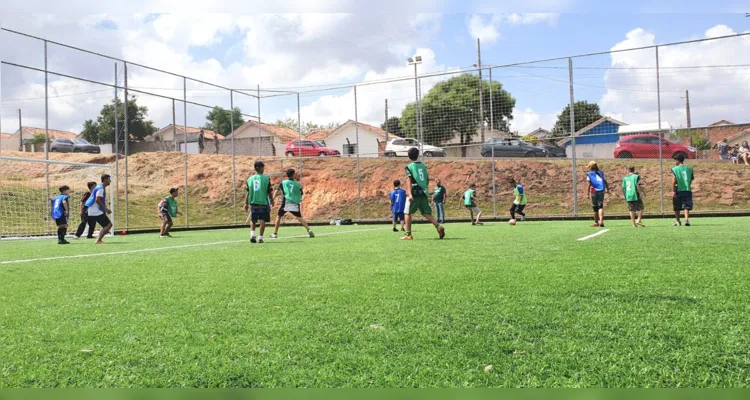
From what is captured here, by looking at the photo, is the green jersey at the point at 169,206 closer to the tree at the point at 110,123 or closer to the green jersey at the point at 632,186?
the tree at the point at 110,123

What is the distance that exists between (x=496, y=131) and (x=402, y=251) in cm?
1562

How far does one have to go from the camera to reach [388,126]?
85.7 ft

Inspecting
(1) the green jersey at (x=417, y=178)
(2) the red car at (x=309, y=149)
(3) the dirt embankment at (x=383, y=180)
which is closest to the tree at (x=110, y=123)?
(3) the dirt embankment at (x=383, y=180)

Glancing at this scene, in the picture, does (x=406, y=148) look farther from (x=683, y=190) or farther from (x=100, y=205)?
(x=100, y=205)

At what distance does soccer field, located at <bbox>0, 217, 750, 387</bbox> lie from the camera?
2.49 m

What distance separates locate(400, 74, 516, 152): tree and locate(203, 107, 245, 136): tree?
8401 mm

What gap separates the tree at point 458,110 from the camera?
22250mm

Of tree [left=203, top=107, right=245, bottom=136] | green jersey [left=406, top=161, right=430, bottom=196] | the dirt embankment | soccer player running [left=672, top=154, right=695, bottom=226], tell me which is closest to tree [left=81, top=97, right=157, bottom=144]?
the dirt embankment

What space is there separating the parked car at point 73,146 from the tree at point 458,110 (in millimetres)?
12947

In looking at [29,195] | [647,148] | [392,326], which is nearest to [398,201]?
[647,148]

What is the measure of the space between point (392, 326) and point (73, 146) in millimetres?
22009

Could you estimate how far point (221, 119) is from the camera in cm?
2811

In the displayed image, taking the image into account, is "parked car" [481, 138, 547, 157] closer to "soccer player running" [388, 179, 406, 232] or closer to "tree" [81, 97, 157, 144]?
"soccer player running" [388, 179, 406, 232]

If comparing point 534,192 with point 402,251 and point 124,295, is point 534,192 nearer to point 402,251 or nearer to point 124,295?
point 402,251
